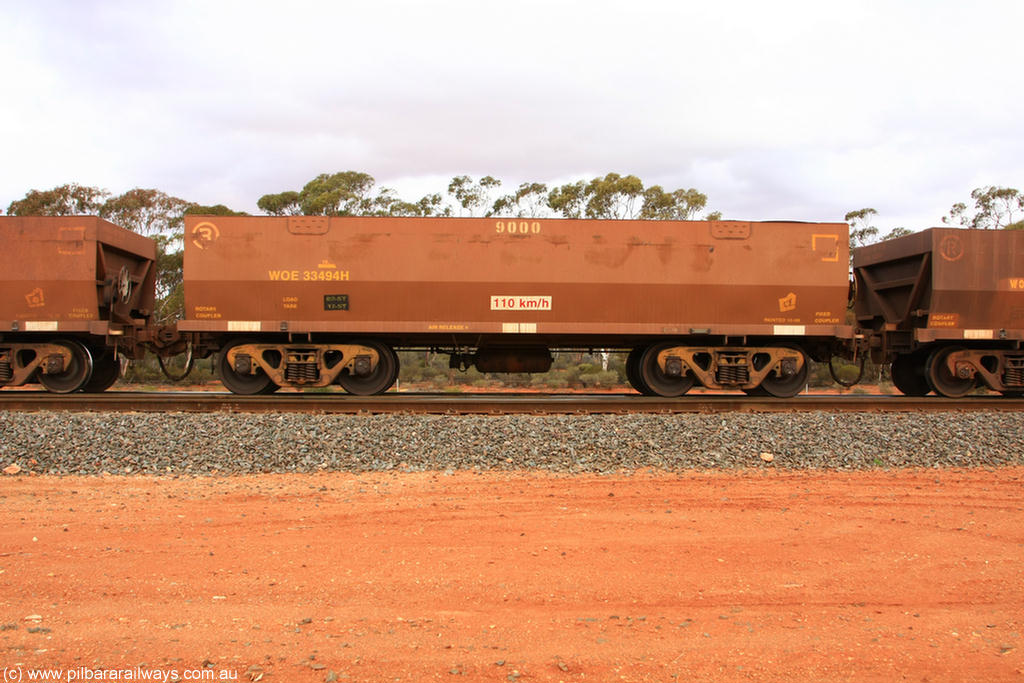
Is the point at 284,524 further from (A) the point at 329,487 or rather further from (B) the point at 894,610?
(B) the point at 894,610

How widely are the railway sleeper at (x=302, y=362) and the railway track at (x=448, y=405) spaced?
0.54 meters

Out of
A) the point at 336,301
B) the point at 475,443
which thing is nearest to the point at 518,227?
the point at 336,301

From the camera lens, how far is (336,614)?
341 centimetres

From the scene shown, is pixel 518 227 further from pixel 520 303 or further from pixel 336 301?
pixel 336 301

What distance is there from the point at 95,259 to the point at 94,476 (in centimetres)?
584

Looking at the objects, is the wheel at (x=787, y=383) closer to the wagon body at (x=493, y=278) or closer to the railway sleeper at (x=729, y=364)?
the railway sleeper at (x=729, y=364)

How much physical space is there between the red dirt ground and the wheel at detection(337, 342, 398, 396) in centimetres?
492

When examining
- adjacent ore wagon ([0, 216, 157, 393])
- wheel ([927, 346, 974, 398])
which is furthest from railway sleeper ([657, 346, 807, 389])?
adjacent ore wagon ([0, 216, 157, 393])

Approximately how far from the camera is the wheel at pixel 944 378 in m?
11.3

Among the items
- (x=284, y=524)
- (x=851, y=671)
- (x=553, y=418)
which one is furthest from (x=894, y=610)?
(x=553, y=418)

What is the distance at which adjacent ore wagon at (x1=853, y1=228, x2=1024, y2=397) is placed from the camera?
1089cm

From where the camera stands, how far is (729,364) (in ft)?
35.7

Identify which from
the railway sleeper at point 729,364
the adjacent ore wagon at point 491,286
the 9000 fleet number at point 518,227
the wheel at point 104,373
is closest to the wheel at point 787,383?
the railway sleeper at point 729,364

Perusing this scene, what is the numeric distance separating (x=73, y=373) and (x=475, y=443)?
8.08 m
